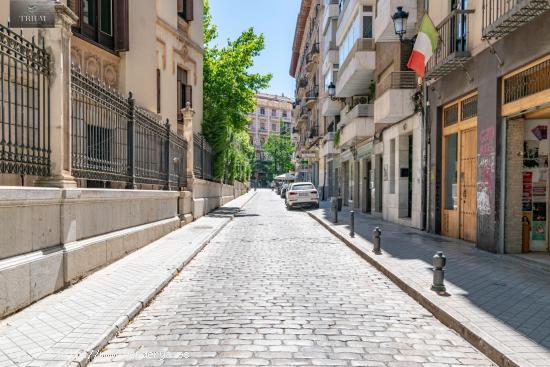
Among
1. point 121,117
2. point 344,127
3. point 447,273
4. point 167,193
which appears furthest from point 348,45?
point 447,273

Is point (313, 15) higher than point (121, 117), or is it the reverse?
point (313, 15)

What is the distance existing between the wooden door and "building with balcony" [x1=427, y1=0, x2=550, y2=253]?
0.03 meters

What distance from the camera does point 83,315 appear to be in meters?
5.25

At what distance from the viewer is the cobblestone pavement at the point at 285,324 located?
428cm

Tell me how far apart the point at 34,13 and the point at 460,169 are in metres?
10.4

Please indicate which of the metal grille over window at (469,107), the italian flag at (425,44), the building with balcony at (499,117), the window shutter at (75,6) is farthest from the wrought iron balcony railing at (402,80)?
the window shutter at (75,6)

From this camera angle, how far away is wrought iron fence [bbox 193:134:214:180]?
63.7ft

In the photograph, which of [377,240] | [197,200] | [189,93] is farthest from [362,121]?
[377,240]

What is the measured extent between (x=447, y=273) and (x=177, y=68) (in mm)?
17881

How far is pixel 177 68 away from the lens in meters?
22.5

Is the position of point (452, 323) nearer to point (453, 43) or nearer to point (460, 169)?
point (460, 169)

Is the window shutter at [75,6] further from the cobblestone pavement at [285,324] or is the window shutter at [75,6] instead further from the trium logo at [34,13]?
the cobblestone pavement at [285,324]

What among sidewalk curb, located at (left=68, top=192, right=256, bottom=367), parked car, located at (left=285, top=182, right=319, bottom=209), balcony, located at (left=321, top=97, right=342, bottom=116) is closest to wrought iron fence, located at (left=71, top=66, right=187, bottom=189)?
sidewalk curb, located at (left=68, top=192, right=256, bottom=367)

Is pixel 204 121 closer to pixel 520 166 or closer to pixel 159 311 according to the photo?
pixel 520 166
